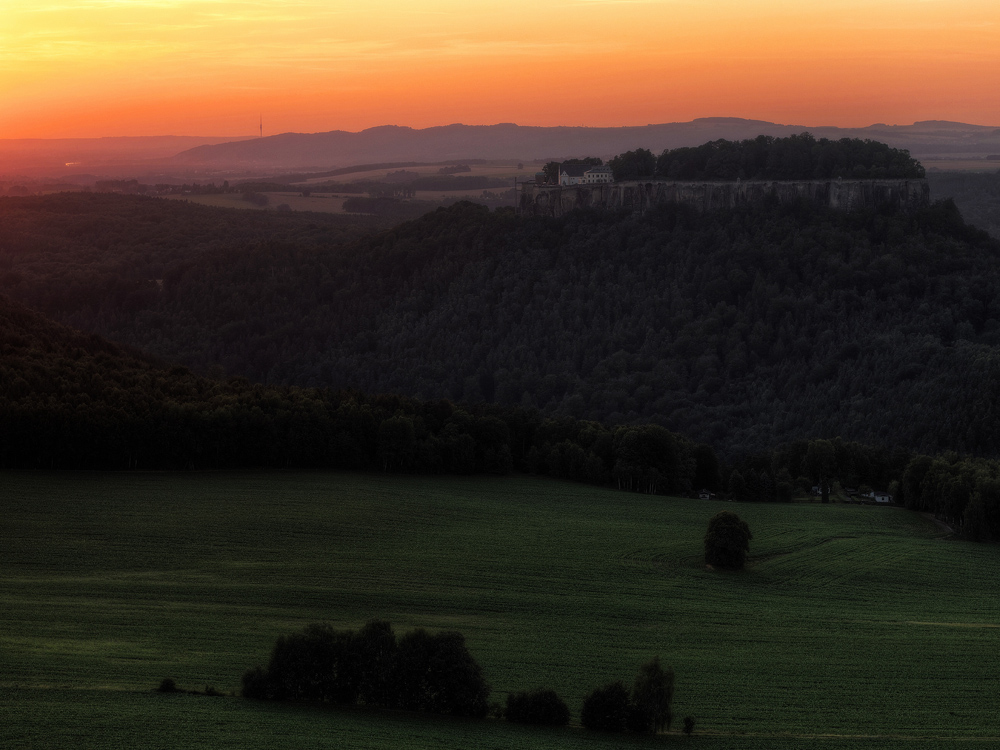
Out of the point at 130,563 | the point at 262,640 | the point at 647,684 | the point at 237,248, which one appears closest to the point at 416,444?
the point at 130,563

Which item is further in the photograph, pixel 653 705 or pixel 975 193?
pixel 975 193

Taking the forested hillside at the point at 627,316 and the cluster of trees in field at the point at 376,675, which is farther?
the forested hillside at the point at 627,316

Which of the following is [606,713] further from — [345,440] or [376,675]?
[345,440]

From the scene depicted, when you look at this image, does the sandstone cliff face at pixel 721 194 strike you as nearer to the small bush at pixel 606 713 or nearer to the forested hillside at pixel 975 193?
the forested hillside at pixel 975 193

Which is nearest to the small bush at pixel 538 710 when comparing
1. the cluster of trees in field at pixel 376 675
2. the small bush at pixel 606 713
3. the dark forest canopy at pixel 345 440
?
the small bush at pixel 606 713

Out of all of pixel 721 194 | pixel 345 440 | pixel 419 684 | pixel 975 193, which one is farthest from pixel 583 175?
pixel 419 684

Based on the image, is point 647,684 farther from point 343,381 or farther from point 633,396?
point 343,381
